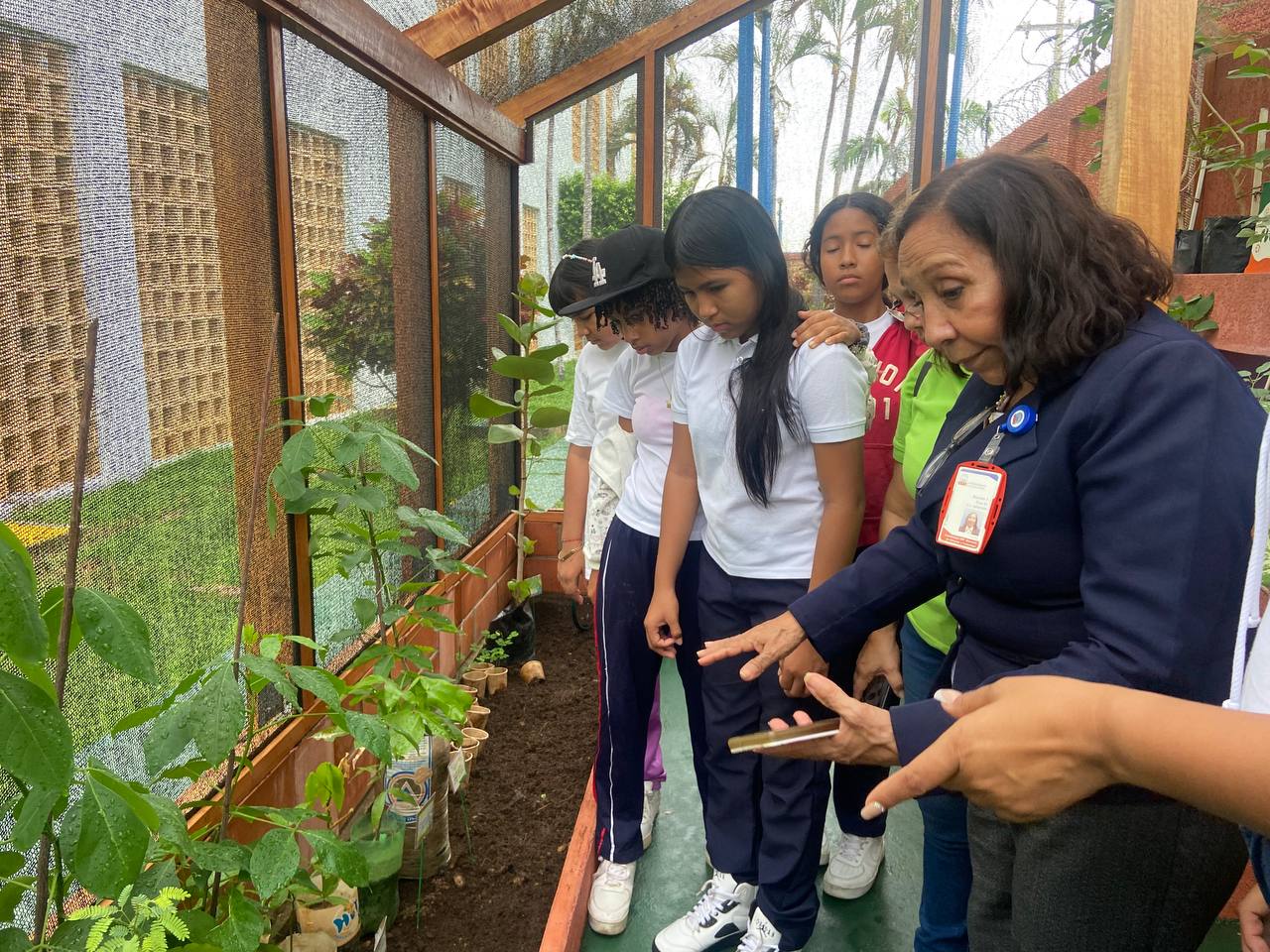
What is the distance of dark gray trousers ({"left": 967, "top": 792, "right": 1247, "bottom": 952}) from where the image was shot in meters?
0.90

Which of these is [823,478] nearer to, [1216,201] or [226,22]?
[226,22]

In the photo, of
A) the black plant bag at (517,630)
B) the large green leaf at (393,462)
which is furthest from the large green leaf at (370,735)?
the black plant bag at (517,630)

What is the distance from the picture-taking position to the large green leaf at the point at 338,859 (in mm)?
1134

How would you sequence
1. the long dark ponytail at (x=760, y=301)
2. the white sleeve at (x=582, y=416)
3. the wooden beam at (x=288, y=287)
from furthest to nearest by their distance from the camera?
the white sleeve at (x=582, y=416)
the wooden beam at (x=288, y=287)
the long dark ponytail at (x=760, y=301)

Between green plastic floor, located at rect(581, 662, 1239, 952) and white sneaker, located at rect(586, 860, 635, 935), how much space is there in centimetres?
3

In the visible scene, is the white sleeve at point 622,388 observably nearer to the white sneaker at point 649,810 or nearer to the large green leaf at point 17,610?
the white sneaker at point 649,810

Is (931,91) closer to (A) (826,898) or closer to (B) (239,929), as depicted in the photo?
(A) (826,898)

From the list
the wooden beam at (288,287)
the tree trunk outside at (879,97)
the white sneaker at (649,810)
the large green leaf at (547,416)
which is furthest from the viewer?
the tree trunk outside at (879,97)

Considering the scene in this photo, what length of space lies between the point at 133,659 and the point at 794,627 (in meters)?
0.94

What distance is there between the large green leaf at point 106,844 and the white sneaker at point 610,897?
155 centimetres

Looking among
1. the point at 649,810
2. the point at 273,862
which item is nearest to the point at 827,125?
the point at 649,810

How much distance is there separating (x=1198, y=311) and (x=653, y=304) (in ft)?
6.37

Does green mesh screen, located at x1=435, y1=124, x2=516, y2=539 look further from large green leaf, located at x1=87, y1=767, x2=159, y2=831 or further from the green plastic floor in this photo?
large green leaf, located at x1=87, y1=767, x2=159, y2=831

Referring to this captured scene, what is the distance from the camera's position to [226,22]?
1.63 metres
